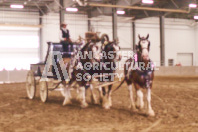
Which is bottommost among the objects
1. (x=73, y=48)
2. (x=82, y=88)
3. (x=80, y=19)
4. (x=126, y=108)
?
(x=126, y=108)

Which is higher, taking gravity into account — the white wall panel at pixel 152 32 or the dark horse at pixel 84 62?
the white wall panel at pixel 152 32

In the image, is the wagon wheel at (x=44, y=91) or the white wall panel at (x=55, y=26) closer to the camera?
the wagon wheel at (x=44, y=91)

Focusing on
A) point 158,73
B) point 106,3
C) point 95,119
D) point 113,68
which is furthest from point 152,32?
point 95,119

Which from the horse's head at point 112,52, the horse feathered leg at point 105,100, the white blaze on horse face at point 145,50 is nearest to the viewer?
the white blaze on horse face at point 145,50

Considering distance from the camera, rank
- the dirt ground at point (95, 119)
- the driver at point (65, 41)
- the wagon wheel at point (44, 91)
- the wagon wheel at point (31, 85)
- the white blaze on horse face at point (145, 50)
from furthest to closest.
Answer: the wagon wheel at point (31, 85) < the wagon wheel at point (44, 91) < the driver at point (65, 41) < the white blaze on horse face at point (145, 50) < the dirt ground at point (95, 119)

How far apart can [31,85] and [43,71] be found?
42.1 inches

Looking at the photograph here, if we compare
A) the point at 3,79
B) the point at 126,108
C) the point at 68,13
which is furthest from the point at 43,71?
the point at 68,13

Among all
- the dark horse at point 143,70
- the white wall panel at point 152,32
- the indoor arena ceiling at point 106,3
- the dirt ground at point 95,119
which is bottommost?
the dirt ground at point 95,119

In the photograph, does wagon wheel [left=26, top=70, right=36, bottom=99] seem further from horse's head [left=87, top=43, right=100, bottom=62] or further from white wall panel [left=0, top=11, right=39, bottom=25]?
white wall panel [left=0, top=11, right=39, bottom=25]

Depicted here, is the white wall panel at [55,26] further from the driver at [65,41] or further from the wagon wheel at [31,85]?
the driver at [65,41]

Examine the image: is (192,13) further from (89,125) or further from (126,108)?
(89,125)

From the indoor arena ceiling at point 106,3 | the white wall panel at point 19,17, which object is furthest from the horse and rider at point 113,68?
the white wall panel at point 19,17

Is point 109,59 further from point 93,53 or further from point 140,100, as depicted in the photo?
point 140,100

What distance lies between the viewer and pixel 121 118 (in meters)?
6.73
